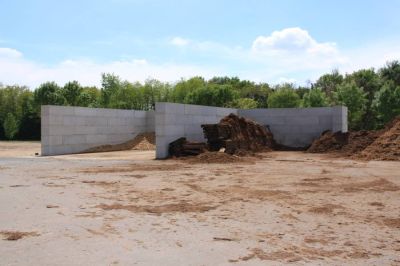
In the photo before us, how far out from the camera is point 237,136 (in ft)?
63.8

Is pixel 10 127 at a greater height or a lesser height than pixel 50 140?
greater

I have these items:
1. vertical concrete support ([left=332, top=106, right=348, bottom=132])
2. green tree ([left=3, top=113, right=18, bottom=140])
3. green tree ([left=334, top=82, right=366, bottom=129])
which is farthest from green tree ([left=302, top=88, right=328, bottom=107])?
green tree ([left=3, top=113, right=18, bottom=140])

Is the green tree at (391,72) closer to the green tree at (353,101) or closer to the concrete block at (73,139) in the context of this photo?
the green tree at (353,101)

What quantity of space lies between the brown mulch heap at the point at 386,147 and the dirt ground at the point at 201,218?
4.25 m

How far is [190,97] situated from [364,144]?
27067mm

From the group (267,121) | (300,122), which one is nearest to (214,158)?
(300,122)

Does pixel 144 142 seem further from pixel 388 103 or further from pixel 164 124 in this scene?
pixel 388 103

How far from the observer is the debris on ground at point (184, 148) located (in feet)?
58.1

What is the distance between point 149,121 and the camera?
27078 mm

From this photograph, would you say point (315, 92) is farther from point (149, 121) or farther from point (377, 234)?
point (377, 234)

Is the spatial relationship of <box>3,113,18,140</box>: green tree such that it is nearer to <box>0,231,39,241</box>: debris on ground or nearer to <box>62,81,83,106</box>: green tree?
<box>62,81,83,106</box>: green tree

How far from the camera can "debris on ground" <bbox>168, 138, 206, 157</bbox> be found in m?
17.7

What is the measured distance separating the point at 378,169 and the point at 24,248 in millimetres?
11365

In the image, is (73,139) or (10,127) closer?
(73,139)
